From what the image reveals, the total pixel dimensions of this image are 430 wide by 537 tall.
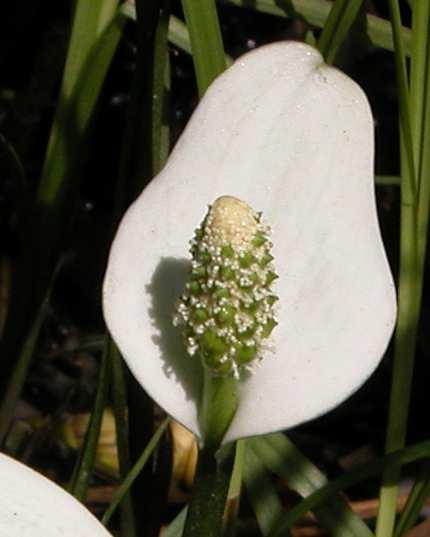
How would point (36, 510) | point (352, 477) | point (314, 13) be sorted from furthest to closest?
1. point (314, 13)
2. point (352, 477)
3. point (36, 510)

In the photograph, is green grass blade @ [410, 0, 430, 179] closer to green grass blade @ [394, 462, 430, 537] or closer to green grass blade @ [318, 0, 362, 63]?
green grass blade @ [318, 0, 362, 63]

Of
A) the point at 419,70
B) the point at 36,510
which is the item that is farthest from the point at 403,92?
the point at 36,510

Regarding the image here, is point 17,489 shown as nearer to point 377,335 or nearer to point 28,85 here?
point 377,335

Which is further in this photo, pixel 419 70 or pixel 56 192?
pixel 56 192

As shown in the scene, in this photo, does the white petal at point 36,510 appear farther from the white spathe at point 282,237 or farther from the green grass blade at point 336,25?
the green grass blade at point 336,25

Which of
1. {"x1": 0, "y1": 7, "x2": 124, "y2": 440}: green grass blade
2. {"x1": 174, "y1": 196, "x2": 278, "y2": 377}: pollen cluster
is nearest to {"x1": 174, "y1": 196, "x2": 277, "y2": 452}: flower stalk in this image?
{"x1": 174, "y1": 196, "x2": 278, "y2": 377}: pollen cluster

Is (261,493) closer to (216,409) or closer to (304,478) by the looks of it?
(304,478)

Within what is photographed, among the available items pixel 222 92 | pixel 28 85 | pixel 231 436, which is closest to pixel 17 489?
pixel 231 436
